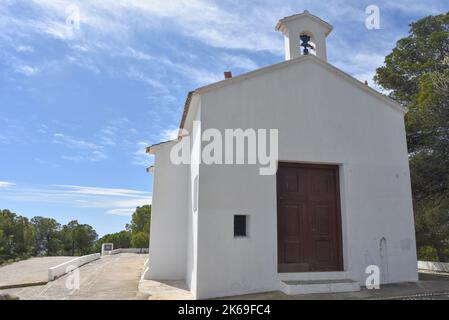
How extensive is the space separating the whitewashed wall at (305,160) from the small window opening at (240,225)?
10.0 inches

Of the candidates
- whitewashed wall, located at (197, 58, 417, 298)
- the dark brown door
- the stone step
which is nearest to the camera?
the stone step

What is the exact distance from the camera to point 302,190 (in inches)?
376

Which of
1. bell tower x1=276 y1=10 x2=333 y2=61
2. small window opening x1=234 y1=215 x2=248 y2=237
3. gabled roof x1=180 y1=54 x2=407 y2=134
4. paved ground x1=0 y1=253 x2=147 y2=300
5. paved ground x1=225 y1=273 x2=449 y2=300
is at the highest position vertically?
bell tower x1=276 y1=10 x2=333 y2=61

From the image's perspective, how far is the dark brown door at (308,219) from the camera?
9.16m

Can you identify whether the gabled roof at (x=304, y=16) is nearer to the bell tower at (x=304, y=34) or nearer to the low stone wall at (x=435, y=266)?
the bell tower at (x=304, y=34)

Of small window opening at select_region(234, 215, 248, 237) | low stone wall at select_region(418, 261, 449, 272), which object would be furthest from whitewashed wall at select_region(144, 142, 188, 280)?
low stone wall at select_region(418, 261, 449, 272)

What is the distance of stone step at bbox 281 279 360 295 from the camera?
26.4 ft

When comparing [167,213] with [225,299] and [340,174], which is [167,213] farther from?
[340,174]

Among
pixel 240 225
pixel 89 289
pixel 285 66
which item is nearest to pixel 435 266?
pixel 240 225

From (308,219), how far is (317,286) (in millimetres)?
1835

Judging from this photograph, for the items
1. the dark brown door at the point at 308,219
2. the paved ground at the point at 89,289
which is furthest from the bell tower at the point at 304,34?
the paved ground at the point at 89,289

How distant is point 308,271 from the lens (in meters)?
9.10

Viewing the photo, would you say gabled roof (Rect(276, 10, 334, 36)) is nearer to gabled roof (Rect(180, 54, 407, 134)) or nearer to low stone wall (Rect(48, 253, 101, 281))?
gabled roof (Rect(180, 54, 407, 134))

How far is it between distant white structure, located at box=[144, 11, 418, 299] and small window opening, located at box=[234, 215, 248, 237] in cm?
3
